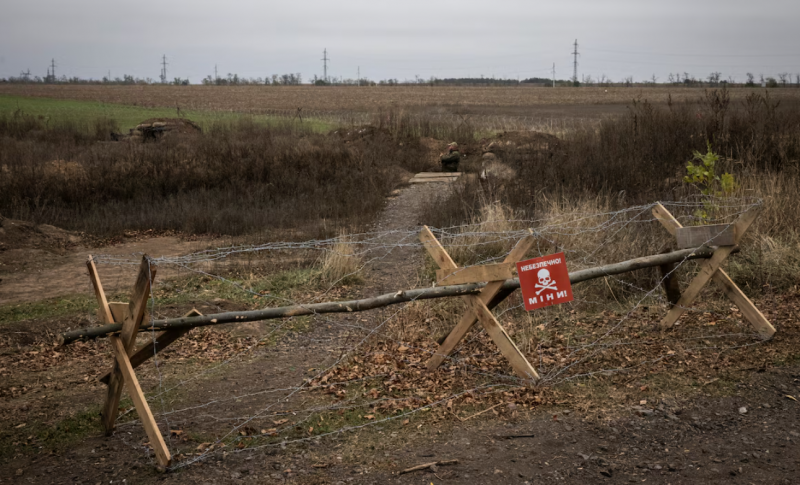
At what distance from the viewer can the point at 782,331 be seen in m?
6.45

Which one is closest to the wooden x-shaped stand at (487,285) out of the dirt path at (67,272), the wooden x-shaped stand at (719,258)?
the wooden x-shaped stand at (719,258)

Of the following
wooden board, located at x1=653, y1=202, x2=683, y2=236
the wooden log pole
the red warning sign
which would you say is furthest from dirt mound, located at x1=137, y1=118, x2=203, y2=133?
the red warning sign

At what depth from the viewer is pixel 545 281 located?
5152mm

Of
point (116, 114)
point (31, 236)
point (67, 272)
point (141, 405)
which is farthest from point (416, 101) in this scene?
point (141, 405)

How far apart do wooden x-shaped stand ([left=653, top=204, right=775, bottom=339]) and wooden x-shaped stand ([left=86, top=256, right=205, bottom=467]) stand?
14.3ft

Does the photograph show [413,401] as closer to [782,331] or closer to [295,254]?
[782,331]

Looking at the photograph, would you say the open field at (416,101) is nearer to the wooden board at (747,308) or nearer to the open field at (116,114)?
the open field at (116,114)

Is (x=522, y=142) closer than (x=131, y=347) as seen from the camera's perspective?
No

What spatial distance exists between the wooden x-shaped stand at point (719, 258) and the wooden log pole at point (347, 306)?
0.15 metres

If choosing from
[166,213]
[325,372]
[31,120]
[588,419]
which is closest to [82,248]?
[166,213]

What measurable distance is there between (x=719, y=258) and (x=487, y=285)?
242cm

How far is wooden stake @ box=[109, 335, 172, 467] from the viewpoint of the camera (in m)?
4.39

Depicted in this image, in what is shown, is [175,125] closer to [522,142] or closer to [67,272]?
[522,142]

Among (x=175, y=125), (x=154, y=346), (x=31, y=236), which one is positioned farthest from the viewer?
(x=175, y=125)
